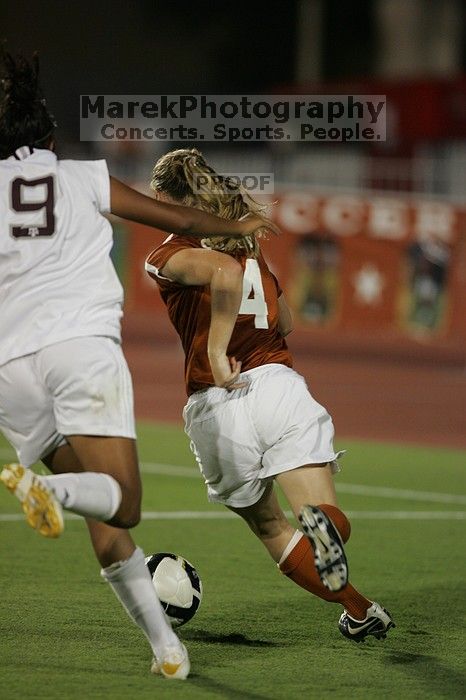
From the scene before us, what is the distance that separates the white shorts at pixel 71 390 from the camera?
4.89m

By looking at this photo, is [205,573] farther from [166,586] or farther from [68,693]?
[68,693]

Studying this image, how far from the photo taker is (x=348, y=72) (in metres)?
41.2

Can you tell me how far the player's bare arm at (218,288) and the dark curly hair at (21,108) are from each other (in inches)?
34.0

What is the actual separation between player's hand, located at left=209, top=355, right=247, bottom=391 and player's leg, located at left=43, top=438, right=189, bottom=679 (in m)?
0.82

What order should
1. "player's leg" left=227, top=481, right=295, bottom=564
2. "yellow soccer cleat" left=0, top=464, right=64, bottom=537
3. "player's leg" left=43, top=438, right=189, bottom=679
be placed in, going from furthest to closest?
"player's leg" left=227, top=481, right=295, bottom=564, "player's leg" left=43, top=438, right=189, bottom=679, "yellow soccer cleat" left=0, top=464, right=64, bottom=537

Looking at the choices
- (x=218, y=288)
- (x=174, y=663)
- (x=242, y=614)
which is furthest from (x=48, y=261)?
(x=242, y=614)

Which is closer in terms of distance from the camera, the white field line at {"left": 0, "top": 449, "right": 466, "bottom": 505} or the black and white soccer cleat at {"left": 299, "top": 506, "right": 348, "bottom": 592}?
the black and white soccer cleat at {"left": 299, "top": 506, "right": 348, "bottom": 592}

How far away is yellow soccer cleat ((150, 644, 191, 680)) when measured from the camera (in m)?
5.14

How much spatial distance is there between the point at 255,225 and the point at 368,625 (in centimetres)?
184

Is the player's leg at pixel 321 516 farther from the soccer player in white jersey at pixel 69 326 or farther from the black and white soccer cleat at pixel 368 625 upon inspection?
the soccer player in white jersey at pixel 69 326

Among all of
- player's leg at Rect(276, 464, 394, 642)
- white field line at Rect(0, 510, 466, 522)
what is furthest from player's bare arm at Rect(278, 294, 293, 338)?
white field line at Rect(0, 510, 466, 522)

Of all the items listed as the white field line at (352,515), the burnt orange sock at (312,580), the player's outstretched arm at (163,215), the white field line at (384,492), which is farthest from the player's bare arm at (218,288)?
the white field line at (384,492)

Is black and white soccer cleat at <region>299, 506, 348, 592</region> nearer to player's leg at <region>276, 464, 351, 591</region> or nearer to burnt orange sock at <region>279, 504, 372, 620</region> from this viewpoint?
player's leg at <region>276, 464, 351, 591</region>

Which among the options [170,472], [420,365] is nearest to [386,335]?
[420,365]
